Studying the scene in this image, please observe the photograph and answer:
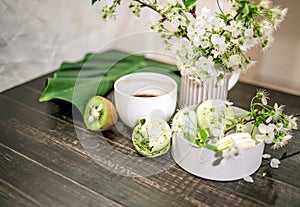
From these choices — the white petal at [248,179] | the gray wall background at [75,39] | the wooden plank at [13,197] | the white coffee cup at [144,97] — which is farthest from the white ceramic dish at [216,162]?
the gray wall background at [75,39]

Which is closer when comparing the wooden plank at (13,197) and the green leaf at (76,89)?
the wooden plank at (13,197)

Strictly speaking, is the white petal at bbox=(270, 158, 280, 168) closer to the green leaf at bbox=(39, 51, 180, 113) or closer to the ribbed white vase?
the ribbed white vase

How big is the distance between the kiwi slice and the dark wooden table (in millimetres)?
19

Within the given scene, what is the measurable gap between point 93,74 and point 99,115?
0.84 ft

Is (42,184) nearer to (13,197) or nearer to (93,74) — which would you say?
(13,197)

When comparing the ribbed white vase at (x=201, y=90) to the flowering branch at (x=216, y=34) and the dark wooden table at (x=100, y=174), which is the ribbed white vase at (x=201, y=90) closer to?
the flowering branch at (x=216, y=34)

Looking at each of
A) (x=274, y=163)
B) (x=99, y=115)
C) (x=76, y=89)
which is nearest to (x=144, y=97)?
(x=99, y=115)

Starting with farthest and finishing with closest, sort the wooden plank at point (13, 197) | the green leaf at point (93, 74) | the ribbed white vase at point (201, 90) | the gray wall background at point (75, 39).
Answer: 1. the gray wall background at point (75, 39)
2. the green leaf at point (93, 74)
3. the ribbed white vase at point (201, 90)
4. the wooden plank at point (13, 197)

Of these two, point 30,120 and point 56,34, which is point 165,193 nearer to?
point 30,120

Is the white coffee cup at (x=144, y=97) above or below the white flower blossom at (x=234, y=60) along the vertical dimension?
below

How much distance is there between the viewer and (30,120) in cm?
97

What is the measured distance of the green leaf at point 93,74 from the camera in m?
1.02

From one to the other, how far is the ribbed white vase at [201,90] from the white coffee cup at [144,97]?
0.04 metres

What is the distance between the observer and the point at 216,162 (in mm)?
744
